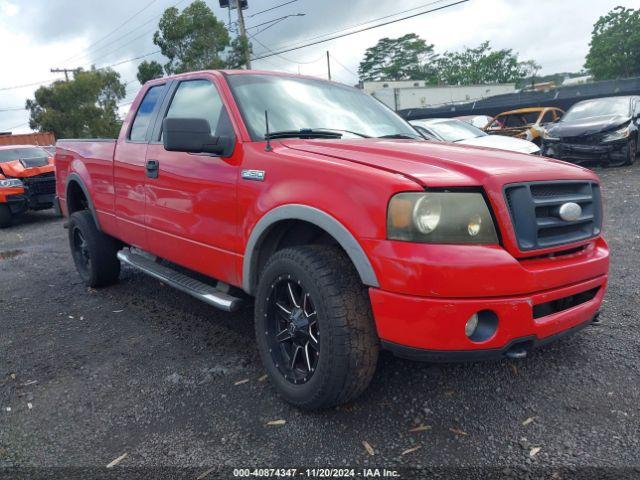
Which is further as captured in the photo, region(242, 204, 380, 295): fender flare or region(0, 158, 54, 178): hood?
region(0, 158, 54, 178): hood

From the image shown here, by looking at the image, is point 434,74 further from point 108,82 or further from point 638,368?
point 638,368

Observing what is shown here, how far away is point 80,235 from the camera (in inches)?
210

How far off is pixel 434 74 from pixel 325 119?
87925mm

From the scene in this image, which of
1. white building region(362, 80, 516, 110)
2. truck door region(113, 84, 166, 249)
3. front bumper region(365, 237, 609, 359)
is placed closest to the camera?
front bumper region(365, 237, 609, 359)

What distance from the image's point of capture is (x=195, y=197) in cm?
333

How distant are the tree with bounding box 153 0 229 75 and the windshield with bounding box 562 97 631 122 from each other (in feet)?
56.4

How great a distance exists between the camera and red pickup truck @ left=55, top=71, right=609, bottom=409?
2.21m

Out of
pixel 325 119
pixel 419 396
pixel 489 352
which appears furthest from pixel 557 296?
pixel 325 119

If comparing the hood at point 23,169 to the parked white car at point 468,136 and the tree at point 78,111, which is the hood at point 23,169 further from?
the tree at point 78,111

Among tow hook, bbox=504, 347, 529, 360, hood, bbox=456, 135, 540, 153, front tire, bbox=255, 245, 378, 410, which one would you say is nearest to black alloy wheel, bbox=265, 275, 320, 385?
front tire, bbox=255, 245, 378, 410

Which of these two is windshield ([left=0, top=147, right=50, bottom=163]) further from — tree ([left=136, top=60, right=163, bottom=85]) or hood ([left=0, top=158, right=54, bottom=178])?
tree ([left=136, top=60, right=163, bottom=85])

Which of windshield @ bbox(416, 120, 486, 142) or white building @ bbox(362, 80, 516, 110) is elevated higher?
white building @ bbox(362, 80, 516, 110)

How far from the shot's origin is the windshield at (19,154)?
11.6 metres

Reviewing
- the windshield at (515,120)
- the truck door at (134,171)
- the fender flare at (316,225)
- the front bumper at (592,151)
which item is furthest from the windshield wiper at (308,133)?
the windshield at (515,120)
